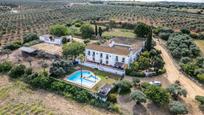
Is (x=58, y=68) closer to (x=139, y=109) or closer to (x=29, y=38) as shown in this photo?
(x=139, y=109)

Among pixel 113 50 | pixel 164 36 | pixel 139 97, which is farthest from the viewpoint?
pixel 164 36

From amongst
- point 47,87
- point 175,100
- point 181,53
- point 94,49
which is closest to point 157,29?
point 181,53

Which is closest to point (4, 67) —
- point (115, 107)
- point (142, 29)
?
point (115, 107)

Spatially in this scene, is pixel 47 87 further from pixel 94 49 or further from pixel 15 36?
pixel 15 36

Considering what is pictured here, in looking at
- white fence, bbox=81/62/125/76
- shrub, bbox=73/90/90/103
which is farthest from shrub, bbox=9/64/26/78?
shrub, bbox=73/90/90/103

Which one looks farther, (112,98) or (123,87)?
(123,87)

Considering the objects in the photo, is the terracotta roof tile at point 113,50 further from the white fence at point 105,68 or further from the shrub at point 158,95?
the shrub at point 158,95

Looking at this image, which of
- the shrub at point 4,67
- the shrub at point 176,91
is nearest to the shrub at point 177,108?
the shrub at point 176,91

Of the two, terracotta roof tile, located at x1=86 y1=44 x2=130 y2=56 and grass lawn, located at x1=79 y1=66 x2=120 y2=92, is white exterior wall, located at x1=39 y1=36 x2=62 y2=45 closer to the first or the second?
terracotta roof tile, located at x1=86 y1=44 x2=130 y2=56
